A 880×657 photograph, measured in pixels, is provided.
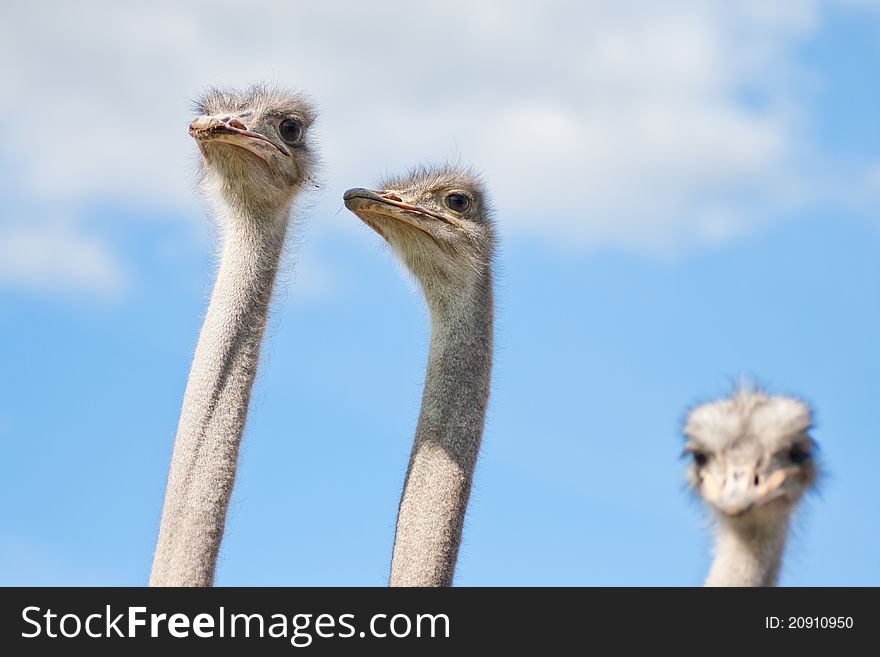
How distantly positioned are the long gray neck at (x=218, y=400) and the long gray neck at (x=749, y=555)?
271 cm

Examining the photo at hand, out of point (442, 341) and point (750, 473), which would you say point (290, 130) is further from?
point (750, 473)

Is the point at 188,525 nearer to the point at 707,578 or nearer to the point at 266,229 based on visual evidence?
the point at 266,229

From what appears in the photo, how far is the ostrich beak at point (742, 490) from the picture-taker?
19.3 feet

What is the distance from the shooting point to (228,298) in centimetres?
884

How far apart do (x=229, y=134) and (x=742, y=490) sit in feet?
13.5

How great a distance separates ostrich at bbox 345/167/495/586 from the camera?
809cm

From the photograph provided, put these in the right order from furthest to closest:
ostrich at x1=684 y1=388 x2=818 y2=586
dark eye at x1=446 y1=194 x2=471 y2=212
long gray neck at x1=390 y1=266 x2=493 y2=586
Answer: dark eye at x1=446 y1=194 x2=471 y2=212 < long gray neck at x1=390 y1=266 x2=493 y2=586 < ostrich at x1=684 y1=388 x2=818 y2=586

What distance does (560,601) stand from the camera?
24.5 feet

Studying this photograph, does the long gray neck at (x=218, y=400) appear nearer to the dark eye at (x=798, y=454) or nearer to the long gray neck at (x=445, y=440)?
the long gray neck at (x=445, y=440)

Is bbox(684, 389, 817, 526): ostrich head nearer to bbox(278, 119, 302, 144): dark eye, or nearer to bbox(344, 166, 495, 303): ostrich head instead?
bbox(344, 166, 495, 303): ostrich head

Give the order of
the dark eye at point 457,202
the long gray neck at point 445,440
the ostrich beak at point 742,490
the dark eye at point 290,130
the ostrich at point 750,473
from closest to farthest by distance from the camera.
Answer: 1. the ostrich beak at point 742,490
2. the ostrich at point 750,473
3. the long gray neck at point 445,440
4. the dark eye at point 457,202
5. the dark eye at point 290,130

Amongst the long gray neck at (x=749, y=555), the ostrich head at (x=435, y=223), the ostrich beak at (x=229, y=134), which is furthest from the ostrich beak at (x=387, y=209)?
the long gray neck at (x=749, y=555)

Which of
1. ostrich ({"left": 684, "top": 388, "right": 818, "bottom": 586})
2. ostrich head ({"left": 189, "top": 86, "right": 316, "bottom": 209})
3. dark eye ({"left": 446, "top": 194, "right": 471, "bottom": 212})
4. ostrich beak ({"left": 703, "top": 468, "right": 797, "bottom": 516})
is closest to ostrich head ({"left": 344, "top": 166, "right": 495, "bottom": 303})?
dark eye ({"left": 446, "top": 194, "right": 471, "bottom": 212})

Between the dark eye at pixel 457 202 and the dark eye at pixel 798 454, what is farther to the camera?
the dark eye at pixel 457 202
